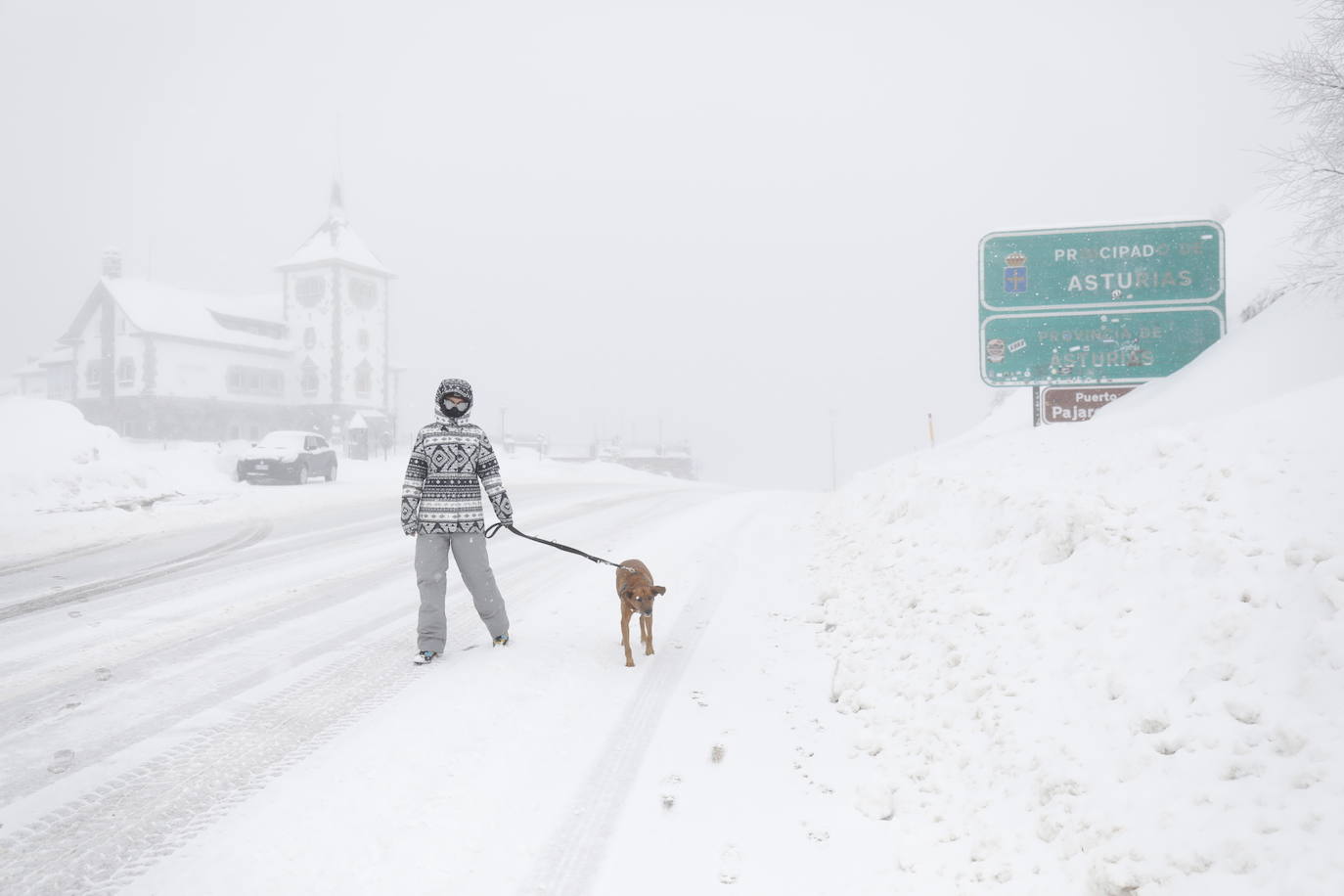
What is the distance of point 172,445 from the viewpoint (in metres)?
42.8

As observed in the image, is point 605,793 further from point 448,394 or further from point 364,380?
point 364,380

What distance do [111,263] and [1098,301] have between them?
60.1m

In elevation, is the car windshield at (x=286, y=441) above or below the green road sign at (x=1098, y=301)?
below

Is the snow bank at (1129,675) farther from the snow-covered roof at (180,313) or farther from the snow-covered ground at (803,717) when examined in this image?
the snow-covered roof at (180,313)

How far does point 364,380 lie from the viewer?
55.3 meters

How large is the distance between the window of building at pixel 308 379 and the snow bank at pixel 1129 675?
53.9 m

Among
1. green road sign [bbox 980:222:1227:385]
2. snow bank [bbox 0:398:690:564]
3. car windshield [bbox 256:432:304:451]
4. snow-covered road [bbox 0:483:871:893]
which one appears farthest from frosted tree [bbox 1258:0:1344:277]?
car windshield [bbox 256:432:304:451]

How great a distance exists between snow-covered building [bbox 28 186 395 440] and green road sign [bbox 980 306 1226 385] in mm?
49120

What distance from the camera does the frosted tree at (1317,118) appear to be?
8.99m

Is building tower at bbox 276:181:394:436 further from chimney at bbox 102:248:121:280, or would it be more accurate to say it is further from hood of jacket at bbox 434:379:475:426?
hood of jacket at bbox 434:379:475:426

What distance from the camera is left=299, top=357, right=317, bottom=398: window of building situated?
174 feet

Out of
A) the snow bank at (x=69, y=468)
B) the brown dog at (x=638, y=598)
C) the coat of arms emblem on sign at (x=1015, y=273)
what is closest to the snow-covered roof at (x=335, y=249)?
the snow bank at (x=69, y=468)

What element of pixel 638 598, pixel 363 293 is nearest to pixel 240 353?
pixel 363 293

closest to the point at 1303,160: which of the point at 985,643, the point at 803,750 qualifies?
the point at 985,643
